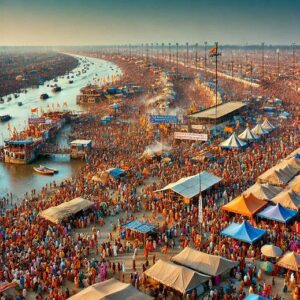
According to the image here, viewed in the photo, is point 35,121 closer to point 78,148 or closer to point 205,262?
point 78,148

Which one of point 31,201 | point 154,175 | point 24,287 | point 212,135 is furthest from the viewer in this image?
point 212,135

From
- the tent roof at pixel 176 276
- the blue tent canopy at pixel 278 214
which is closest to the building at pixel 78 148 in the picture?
the blue tent canopy at pixel 278 214

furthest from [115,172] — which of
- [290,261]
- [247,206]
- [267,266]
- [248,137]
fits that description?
[290,261]

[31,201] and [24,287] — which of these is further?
[31,201]

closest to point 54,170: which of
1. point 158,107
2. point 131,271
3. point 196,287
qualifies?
point 131,271

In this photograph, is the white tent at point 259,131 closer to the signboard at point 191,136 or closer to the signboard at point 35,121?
the signboard at point 191,136

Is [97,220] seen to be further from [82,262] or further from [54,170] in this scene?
[54,170]

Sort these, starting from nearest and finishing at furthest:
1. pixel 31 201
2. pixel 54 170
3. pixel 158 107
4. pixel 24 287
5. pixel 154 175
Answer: pixel 24 287, pixel 31 201, pixel 154 175, pixel 54 170, pixel 158 107
